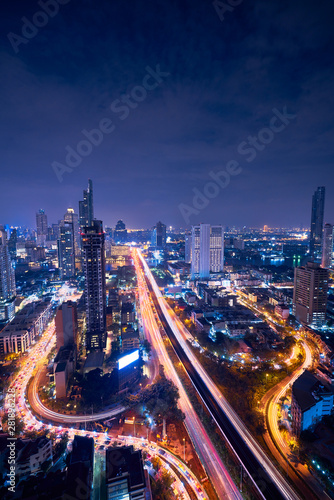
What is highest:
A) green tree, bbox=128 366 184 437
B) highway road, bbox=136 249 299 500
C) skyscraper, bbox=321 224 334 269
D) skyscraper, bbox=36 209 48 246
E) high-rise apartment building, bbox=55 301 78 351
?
skyscraper, bbox=36 209 48 246

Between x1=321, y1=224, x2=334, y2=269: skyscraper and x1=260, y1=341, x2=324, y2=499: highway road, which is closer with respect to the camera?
x1=260, y1=341, x2=324, y2=499: highway road

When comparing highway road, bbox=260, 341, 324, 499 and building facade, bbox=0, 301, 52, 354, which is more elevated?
building facade, bbox=0, 301, 52, 354

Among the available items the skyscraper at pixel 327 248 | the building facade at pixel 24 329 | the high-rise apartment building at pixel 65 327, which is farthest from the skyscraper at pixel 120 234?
the high-rise apartment building at pixel 65 327

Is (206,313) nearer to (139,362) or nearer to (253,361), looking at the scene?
(253,361)

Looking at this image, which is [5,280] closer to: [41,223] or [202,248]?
[202,248]

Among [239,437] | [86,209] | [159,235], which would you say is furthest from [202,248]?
[86,209]

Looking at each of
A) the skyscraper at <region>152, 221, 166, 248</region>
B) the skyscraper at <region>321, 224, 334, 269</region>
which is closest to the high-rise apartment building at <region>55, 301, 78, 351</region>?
the skyscraper at <region>321, 224, 334, 269</region>

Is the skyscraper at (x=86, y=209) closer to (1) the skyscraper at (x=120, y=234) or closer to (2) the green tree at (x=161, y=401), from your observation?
(1) the skyscraper at (x=120, y=234)

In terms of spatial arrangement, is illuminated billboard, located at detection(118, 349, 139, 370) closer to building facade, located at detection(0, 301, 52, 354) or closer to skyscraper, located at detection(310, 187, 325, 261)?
building facade, located at detection(0, 301, 52, 354)
